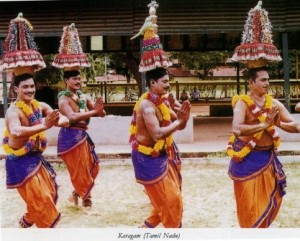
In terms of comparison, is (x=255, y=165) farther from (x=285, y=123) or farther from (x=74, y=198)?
(x=74, y=198)

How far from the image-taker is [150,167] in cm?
496

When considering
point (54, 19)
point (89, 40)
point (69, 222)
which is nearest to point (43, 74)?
point (89, 40)

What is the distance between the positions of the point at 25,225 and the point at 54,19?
564 cm

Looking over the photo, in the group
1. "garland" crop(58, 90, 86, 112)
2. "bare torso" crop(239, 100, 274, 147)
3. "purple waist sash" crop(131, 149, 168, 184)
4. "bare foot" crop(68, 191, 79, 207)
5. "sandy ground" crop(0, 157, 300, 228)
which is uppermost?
"garland" crop(58, 90, 86, 112)

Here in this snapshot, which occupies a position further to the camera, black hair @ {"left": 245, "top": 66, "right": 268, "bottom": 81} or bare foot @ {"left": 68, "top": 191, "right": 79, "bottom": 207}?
bare foot @ {"left": 68, "top": 191, "right": 79, "bottom": 207}

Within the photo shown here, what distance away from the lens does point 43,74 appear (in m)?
17.2

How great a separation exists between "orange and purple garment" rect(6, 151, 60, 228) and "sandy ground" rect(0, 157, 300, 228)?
1003 mm

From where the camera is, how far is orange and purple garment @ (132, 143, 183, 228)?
4.89 meters

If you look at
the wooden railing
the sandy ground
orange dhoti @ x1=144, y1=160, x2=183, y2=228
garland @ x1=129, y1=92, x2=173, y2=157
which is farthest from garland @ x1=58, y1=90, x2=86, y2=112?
the wooden railing

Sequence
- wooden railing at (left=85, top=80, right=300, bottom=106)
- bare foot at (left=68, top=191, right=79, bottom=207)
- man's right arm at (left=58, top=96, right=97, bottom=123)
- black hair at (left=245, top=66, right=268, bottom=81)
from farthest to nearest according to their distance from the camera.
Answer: wooden railing at (left=85, top=80, right=300, bottom=106), bare foot at (left=68, top=191, right=79, bottom=207), man's right arm at (left=58, top=96, right=97, bottom=123), black hair at (left=245, top=66, right=268, bottom=81)

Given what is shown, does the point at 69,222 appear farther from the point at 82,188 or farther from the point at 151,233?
the point at 151,233

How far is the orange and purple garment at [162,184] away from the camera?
16.0ft

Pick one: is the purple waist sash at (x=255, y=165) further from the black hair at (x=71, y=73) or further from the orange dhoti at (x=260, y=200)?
the black hair at (x=71, y=73)

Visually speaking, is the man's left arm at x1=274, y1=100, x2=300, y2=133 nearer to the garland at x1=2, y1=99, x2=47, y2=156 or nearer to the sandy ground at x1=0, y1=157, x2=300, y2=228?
the sandy ground at x1=0, y1=157, x2=300, y2=228
